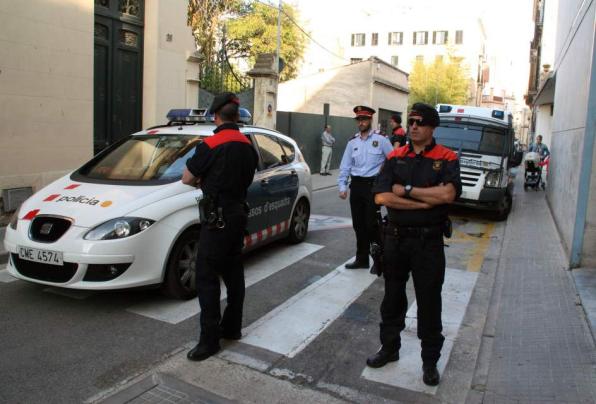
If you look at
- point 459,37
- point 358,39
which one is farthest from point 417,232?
point 358,39

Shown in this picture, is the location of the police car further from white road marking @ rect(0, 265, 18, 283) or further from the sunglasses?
the sunglasses

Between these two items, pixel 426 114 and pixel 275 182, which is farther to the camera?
pixel 275 182

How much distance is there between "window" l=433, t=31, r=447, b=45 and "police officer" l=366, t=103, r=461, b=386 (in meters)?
67.4

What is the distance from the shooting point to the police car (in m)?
4.59

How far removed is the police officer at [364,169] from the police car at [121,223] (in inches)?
44.5

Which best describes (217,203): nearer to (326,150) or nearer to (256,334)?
(256,334)

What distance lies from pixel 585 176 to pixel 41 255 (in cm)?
586

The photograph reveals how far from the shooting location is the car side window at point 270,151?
6671 millimetres

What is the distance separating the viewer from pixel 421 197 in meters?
3.48

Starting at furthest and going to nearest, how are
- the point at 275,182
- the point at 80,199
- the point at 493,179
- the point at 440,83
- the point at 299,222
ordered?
the point at 440,83
the point at 493,179
the point at 299,222
the point at 275,182
the point at 80,199

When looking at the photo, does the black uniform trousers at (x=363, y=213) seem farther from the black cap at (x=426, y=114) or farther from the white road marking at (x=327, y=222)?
the black cap at (x=426, y=114)

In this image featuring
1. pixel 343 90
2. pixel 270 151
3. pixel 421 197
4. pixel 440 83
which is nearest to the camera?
pixel 421 197

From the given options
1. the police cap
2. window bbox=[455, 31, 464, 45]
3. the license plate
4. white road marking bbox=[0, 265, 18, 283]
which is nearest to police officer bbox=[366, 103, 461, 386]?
the police cap

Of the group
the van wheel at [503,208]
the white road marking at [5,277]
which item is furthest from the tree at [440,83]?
the white road marking at [5,277]
